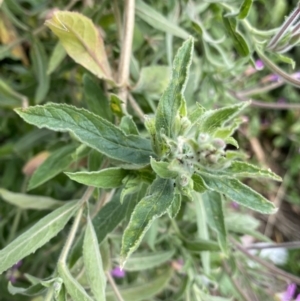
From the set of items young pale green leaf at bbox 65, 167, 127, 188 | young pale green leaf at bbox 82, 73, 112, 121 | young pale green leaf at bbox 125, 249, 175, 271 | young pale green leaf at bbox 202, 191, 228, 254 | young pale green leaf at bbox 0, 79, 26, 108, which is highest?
young pale green leaf at bbox 65, 167, 127, 188

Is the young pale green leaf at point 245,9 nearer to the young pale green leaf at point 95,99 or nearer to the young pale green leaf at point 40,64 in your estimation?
the young pale green leaf at point 95,99

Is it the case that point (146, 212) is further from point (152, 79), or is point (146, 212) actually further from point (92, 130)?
point (152, 79)

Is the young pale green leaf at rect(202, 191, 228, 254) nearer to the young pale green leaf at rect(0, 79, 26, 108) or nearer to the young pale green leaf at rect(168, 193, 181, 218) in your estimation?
the young pale green leaf at rect(168, 193, 181, 218)

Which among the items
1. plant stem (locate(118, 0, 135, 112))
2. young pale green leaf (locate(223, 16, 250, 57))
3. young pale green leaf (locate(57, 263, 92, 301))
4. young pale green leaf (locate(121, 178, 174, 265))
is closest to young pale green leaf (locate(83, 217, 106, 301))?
young pale green leaf (locate(57, 263, 92, 301))

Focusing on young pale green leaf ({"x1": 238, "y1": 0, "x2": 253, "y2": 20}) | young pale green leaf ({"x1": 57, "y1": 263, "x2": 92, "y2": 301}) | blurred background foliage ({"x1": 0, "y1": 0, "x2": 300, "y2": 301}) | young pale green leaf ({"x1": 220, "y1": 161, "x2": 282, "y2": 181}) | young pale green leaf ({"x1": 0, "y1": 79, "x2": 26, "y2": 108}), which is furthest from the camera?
young pale green leaf ({"x1": 0, "y1": 79, "x2": 26, "y2": 108})

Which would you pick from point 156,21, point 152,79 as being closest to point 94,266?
point 152,79

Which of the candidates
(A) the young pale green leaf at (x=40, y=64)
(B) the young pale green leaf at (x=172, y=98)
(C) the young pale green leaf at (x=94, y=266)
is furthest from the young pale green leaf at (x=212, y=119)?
(A) the young pale green leaf at (x=40, y=64)

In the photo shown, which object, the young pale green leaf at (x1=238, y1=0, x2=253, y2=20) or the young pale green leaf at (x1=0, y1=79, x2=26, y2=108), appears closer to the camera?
the young pale green leaf at (x1=238, y1=0, x2=253, y2=20)
